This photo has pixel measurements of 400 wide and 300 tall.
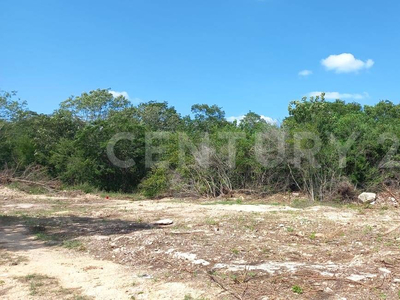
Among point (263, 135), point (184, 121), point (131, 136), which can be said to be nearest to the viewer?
point (263, 135)

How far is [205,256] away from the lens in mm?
5836

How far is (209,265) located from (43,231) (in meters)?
4.97

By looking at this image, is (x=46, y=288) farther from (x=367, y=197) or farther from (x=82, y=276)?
(x=367, y=197)

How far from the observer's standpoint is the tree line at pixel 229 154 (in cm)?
1394

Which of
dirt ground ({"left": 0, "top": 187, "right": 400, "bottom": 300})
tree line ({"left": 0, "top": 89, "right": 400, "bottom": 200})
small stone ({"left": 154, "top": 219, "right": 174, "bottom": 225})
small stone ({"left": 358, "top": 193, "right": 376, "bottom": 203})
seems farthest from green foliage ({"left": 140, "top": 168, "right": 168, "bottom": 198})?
small stone ({"left": 358, "top": 193, "right": 376, "bottom": 203})

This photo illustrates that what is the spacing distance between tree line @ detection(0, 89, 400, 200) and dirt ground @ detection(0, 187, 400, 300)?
378 cm

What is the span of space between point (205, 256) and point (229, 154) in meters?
9.67

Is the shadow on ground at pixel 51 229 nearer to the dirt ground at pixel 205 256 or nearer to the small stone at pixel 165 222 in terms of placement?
the dirt ground at pixel 205 256

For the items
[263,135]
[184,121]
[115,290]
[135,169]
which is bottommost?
[115,290]

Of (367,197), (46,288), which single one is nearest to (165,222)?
(46,288)

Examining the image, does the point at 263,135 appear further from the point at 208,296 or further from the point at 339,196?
the point at 208,296

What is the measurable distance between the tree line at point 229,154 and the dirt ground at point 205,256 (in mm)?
3785

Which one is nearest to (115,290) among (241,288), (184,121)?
(241,288)

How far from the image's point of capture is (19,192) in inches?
705
